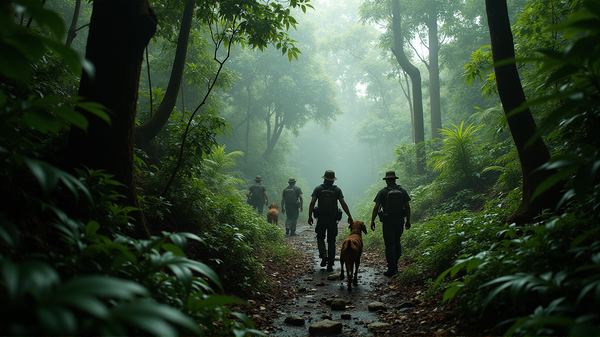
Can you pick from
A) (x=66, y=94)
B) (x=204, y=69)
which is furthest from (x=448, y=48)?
(x=66, y=94)

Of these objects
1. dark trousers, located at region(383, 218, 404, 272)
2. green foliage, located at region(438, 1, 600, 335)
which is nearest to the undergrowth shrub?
green foliage, located at region(438, 1, 600, 335)

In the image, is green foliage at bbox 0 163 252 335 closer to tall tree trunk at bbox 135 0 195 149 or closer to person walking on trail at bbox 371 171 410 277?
tall tree trunk at bbox 135 0 195 149

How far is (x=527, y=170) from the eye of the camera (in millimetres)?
3945

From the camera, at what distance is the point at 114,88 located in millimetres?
2930

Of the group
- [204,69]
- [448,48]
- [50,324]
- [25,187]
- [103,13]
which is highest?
[448,48]

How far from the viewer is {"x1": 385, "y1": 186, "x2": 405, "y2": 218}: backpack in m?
5.82

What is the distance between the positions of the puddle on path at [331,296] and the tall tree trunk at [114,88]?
218 cm

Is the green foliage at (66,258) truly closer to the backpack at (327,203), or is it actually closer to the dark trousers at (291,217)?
the backpack at (327,203)

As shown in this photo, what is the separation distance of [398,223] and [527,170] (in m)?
2.46

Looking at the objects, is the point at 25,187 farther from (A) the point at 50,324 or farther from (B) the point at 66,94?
(B) the point at 66,94

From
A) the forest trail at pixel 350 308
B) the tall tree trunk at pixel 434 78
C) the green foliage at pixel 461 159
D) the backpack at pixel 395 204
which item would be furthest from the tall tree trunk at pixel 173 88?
the tall tree trunk at pixel 434 78

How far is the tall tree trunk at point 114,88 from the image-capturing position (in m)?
2.82

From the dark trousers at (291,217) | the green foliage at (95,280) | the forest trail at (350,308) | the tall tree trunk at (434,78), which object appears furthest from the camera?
the tall tree trunk at (434,78)

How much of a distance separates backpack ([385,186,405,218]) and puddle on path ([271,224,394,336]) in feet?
4.18
